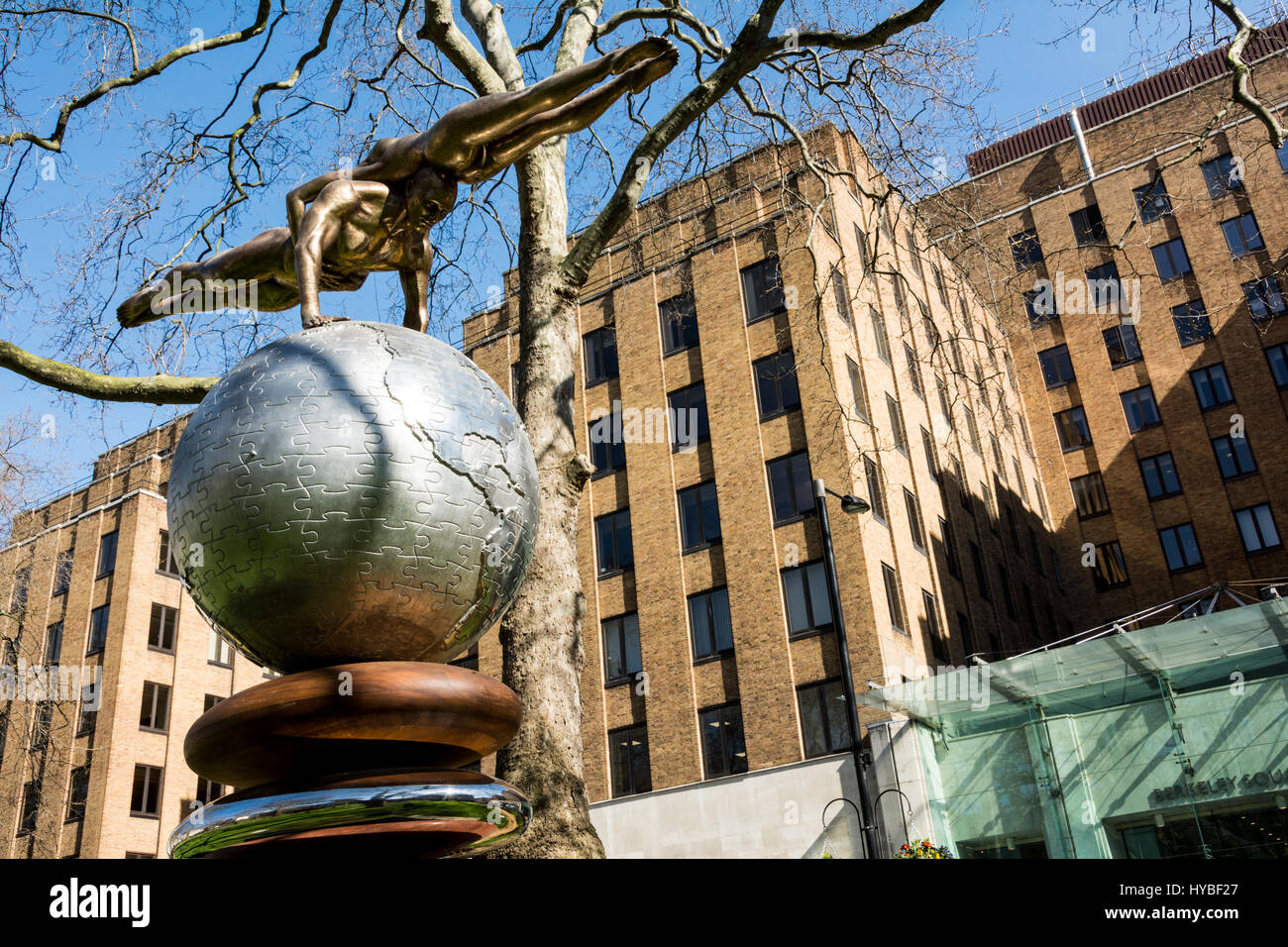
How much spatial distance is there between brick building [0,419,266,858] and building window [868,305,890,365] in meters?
22.7

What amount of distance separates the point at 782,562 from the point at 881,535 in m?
2.65

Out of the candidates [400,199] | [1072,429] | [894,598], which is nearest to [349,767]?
[400,199]

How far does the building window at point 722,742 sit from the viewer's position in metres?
25.2

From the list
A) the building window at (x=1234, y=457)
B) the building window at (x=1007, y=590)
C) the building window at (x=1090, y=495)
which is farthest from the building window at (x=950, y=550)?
the building window at (x=1234, y=457)

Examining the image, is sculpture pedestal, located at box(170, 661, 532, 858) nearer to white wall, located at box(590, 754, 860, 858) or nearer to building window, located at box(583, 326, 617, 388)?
white wall, located at box(590, 754, 860, 858)

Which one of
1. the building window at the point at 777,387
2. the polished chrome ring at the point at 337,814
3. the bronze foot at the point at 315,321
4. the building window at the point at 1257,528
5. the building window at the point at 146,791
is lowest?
the polished chrome ring at the point at 337,814

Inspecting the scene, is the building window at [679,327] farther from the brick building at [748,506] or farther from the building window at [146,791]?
the building window at [146,791]

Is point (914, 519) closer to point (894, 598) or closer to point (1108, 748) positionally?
point (894, 598)

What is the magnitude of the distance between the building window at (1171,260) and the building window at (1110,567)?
1093 cm

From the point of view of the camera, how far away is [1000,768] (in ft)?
71.9

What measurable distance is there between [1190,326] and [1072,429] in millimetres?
5985

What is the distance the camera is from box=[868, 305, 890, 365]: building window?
98.6 feet

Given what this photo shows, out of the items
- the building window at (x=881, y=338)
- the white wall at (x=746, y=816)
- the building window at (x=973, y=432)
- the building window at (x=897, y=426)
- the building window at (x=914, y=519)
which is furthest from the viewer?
the building window at (x=973, y=432)
